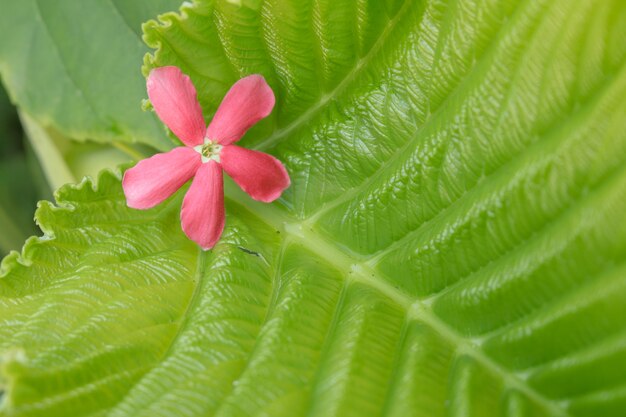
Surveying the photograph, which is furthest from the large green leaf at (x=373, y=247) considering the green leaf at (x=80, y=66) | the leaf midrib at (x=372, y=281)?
the green leaf at (x=80, y=66)

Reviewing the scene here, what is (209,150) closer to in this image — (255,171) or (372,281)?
(255,171)

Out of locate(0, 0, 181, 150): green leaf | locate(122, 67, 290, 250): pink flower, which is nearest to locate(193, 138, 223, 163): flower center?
locate(122, 67, 290, 250): pink flower

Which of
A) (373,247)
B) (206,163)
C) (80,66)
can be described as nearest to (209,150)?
(206,163)

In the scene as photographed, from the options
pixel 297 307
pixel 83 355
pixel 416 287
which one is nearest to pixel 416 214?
pixel 416 287

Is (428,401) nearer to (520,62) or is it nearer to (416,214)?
(416,214)

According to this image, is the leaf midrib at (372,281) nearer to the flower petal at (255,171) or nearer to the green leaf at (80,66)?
the flower petal at (255,171)
